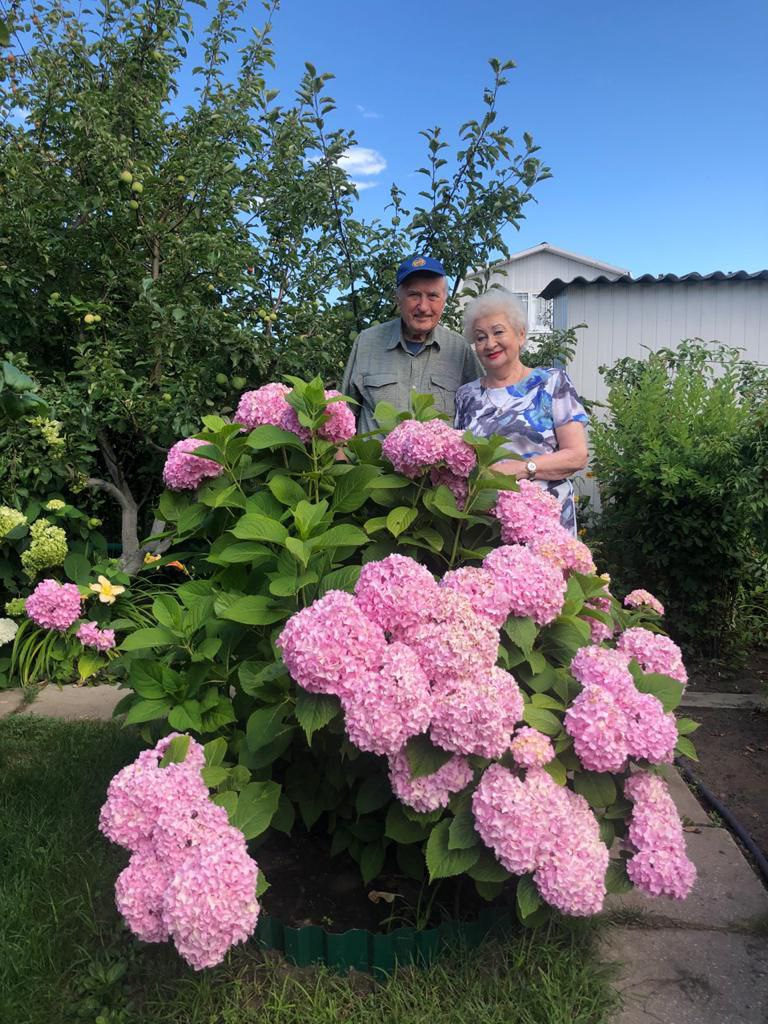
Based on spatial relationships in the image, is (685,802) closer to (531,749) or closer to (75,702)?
(531,749)

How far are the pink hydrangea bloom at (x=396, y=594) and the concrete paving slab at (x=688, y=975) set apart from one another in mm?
985

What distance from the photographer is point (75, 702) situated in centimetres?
353

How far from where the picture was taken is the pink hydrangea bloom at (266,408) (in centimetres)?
198

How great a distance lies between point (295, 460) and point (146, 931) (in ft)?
3.64

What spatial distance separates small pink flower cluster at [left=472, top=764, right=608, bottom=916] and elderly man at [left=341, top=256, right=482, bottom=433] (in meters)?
1.60

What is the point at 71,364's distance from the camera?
474 cm

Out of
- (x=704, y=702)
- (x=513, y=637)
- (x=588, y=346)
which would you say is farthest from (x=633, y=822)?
(x=588, y=346)

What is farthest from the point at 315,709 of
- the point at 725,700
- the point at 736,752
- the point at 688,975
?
the point at 725,700

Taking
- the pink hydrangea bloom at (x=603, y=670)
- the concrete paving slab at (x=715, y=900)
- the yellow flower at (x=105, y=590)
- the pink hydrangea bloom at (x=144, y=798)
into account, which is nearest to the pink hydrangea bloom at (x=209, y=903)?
the pink hydrangea bloom at (x=144, y=798)

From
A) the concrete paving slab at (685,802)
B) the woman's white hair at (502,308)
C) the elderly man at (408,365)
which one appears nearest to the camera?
the woman's white hair at (502,308)

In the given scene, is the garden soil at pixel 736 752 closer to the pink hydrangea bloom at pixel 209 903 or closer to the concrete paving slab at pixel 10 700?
the pink hydrangea bloom at pixel 209 903

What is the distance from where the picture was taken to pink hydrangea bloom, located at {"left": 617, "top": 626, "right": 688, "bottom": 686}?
1730 millimetres

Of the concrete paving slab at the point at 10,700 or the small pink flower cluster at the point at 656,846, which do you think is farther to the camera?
the concrete paving slab at the point at 10,700

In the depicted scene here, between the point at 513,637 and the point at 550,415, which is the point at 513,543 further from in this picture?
the point at 550,415
